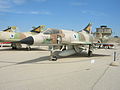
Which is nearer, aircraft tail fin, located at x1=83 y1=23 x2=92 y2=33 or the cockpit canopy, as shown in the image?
the cockpit canopy

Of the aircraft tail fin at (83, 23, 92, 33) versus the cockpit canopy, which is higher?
the aircraft tail fin at (83, 23, 92, 33)

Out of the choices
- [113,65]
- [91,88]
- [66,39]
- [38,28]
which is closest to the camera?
[91,88]

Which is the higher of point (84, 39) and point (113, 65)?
point (84, 39)

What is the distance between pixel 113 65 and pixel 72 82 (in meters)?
4.35

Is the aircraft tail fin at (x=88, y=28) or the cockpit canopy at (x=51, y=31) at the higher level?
the aircraft tail fin at (x=88, y=28)

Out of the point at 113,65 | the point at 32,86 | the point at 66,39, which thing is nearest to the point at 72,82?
the point at 32,86

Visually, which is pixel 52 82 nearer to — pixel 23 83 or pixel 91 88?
pixel 23 83

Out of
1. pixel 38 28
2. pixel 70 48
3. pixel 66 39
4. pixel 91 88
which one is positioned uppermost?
pixel 38 28

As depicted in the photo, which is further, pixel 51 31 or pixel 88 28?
pixel 88 28

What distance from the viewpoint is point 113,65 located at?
8.11m

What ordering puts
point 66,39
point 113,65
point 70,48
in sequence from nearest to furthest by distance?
point 113,65
point 66,39
point 70,48

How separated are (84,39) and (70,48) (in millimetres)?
2887

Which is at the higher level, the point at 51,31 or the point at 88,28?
the point at 88,28

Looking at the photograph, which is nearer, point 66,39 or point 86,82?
point 86,82
